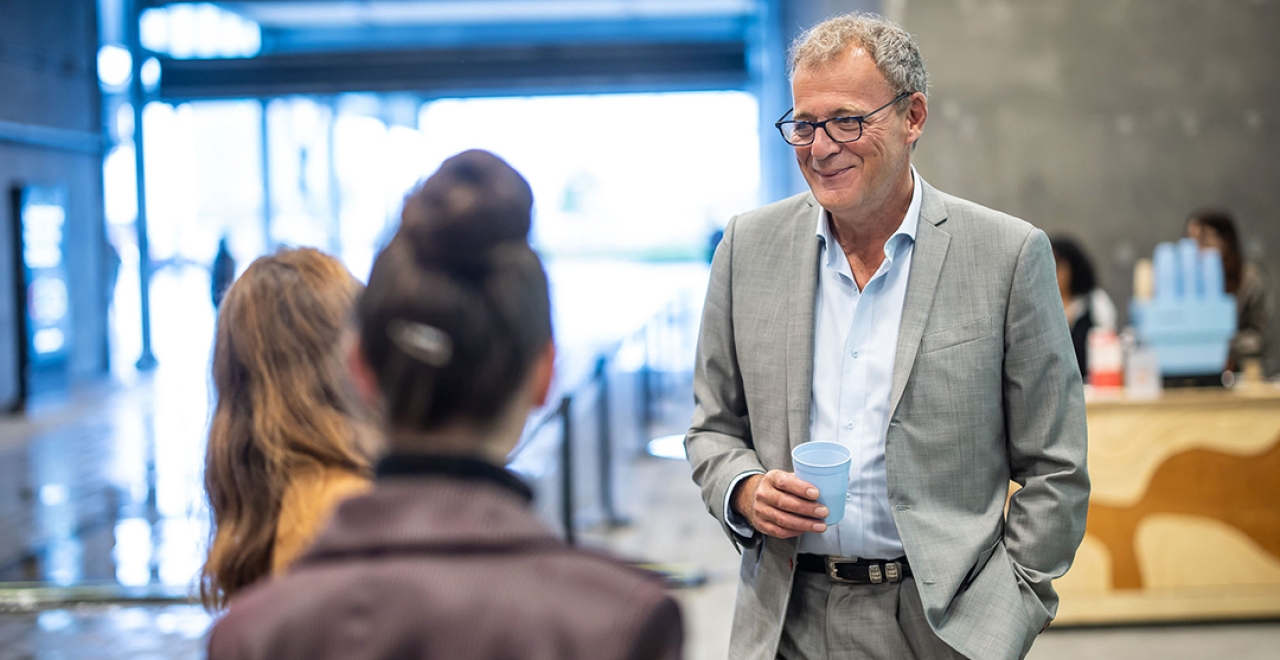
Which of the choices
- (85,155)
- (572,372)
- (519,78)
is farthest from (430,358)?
(85,155)

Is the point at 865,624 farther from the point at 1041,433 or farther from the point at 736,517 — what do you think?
the point at 1041,433

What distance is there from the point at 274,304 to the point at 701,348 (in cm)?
76

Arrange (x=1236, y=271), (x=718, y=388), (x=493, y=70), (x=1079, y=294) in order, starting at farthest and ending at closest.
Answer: (x=493, y=70)
(x=1236, y=271)
(x=1079, y=294)
(x=718, y=388)

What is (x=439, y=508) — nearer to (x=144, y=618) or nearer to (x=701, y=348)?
(x=701, y=348)

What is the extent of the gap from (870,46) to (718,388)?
2.12 feet

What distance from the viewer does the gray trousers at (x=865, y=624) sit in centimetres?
171

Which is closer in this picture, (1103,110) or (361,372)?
(361,372)

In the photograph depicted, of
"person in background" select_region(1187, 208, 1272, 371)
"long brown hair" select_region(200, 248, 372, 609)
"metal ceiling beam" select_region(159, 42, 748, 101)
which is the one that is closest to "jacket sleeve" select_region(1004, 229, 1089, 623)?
"long brown hair" select_region(200, 248, 372, 609)

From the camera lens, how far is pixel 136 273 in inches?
571

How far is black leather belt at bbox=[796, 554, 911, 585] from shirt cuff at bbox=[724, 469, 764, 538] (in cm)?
10

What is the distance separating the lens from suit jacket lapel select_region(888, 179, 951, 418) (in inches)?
67.5

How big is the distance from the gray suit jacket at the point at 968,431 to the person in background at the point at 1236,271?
420 cm

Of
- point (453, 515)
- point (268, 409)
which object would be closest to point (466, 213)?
point (453, 515)

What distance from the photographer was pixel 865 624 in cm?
171
